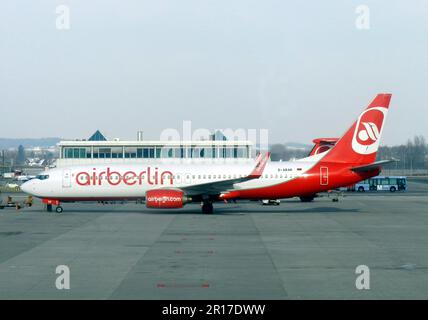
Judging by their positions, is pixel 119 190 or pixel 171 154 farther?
pixel 171 154

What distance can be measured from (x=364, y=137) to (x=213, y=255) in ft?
83.7

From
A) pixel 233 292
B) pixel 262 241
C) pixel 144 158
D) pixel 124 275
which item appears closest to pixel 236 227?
pixel 262 241

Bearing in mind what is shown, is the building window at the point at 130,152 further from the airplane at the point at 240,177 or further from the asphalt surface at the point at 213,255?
the asphalt surface at the point at 213,255

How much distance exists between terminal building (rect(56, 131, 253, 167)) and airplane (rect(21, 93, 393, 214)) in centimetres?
2263

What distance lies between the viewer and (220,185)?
47.9 m

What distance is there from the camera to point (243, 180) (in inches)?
1870

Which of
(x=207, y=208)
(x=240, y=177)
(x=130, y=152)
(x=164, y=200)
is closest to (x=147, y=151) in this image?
(x=130, y=152)

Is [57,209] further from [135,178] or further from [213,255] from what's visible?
[213,255]

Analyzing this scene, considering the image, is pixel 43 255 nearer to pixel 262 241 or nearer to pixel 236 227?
pixel 262 241

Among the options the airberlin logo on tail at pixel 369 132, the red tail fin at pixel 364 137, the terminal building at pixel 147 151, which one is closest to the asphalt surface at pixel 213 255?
the red tail fin at pixel 364 137

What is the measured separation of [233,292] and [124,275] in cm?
463

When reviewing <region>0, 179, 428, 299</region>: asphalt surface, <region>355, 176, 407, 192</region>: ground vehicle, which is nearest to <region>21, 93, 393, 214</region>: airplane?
<region>0, 179, 428, 299</region>: asphalt surface

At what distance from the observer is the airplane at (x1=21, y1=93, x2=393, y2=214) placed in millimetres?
48438
